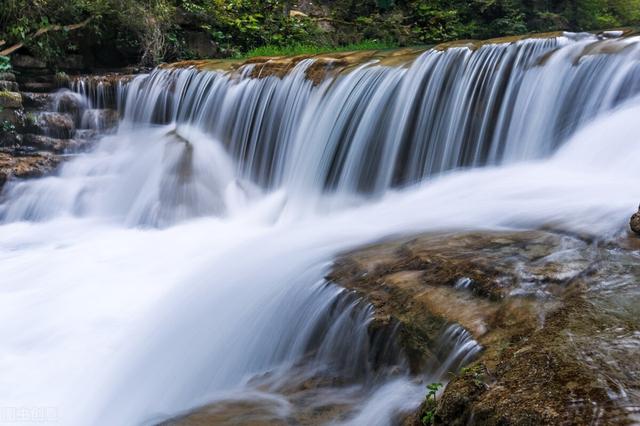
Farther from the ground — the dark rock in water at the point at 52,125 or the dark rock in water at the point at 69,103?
the dark rock in water at the point at 69,103

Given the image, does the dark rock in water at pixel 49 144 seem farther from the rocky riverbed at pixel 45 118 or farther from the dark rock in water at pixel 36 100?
the dark rock in water at pixel 36 100

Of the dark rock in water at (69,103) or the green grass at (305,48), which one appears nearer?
the dark rock in water at (69,103)

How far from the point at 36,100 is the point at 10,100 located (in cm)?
69

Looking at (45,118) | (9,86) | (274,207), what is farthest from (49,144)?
(274,207)

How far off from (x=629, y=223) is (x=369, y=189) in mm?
3763

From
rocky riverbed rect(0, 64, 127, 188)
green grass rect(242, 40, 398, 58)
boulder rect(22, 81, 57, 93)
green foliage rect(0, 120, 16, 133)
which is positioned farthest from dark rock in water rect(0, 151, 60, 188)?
green grass rect(242, 40, 398, 58)

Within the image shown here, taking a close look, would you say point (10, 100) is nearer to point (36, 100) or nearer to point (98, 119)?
point (36, 100)

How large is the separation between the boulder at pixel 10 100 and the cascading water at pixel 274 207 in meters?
1.42

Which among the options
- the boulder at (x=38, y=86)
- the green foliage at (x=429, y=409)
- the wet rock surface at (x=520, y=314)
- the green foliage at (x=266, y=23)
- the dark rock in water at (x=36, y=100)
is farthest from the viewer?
the green foliage at (x=266, y=23)

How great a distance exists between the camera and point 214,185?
7.93 metres

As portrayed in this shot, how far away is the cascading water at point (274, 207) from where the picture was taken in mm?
3551

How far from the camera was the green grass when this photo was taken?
42.1 ft

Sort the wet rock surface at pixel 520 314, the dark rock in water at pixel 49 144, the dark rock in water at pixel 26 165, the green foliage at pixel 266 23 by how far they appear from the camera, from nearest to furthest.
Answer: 1. the wet rock surface at pixel 520 314
2. the dark rock in water at pixel 26 165
3. the dark rock in water at pixel 49 144
4. the green foliage at pixel 266 23

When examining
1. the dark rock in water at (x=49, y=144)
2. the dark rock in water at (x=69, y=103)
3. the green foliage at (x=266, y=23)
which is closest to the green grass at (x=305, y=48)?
the green foliage at (x=266, y=23)
